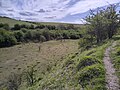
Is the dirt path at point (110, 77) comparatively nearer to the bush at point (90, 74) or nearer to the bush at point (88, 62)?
the bush at point (90, 74)

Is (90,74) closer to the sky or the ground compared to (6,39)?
closer to the sky

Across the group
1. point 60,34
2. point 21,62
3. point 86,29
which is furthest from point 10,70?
point 60,34

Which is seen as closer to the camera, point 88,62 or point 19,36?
point 88,62

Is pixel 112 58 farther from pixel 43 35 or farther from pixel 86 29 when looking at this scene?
pixel 43 35

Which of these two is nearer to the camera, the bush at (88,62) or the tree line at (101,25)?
the bush at (88,62)

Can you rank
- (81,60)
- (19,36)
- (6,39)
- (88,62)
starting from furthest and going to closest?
(19,36), (6,39), (81,60), (88,62)

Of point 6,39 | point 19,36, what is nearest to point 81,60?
point 6,39

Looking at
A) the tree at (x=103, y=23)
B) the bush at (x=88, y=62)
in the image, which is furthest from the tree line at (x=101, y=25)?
the bush at (x=88, y=62)

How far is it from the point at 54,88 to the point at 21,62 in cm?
4477

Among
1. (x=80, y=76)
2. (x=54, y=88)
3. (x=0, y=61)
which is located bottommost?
(x=0, y=61)

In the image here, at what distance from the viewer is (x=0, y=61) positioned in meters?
62.8

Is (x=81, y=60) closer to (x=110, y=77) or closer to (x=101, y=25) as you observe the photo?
(x=110, y=77)

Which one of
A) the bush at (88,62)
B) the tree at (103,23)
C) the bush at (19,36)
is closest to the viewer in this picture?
the bush at (88,62)

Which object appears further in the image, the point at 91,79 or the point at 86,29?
the point at 86,29
